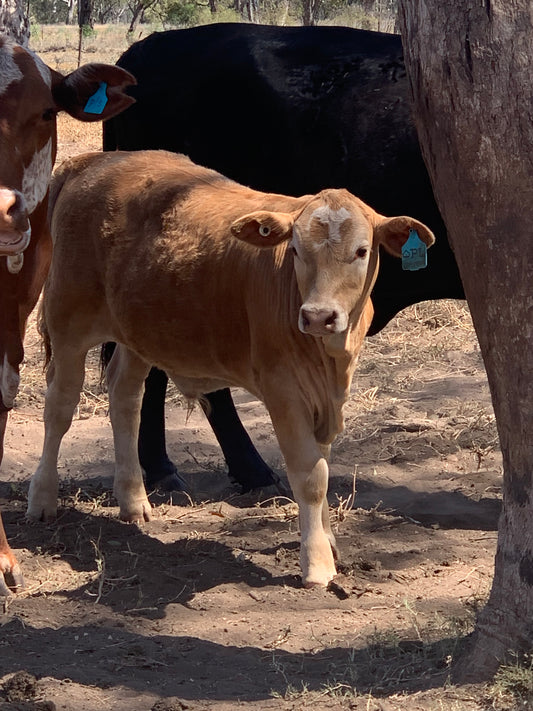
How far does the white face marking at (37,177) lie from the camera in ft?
14.4

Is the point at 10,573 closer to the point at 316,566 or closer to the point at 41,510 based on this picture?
the point at 41,510

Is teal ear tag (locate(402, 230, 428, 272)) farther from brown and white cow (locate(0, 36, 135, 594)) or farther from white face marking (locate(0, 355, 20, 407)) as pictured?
white face marking (locate(0, 355, 20, 407))

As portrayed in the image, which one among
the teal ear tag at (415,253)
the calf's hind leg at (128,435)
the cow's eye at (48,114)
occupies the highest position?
the cow's eye at (48,114)

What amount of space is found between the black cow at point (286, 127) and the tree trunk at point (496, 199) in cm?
238

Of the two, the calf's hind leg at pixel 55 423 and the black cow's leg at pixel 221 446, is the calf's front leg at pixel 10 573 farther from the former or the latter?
the black cow's leg at pixel 221 446

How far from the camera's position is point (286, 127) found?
19.1 feet

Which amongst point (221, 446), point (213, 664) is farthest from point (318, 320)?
point (221, 446)

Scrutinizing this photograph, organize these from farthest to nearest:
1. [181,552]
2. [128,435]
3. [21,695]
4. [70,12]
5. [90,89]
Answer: [70,12]
[128,435]
[181,552]
[90,89]
[21,695]

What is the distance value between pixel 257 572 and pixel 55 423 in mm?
1331

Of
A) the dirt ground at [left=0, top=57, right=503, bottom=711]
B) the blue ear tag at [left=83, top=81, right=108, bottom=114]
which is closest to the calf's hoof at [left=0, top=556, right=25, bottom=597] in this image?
the dirt ground at [left=0, top=57, right=503, bottom=711]

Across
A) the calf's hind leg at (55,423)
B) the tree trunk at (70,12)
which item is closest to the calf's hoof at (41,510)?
the calf's hind leg at (55,423)

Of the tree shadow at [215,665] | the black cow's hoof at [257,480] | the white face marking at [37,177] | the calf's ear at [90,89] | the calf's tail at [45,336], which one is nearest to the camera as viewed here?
the tree shadow at [215,665]

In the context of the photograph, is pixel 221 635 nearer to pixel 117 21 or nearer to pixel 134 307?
pixel 134 307

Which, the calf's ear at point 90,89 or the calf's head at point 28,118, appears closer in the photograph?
the calf's head at point 28,118
